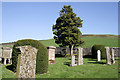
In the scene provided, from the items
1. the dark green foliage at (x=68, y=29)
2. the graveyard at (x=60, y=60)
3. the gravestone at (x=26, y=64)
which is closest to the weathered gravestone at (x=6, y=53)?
the graveyard at (x=60, y=60)

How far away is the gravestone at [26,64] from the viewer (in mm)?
4680

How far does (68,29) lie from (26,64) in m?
21.2

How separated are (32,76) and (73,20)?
23.0 metres

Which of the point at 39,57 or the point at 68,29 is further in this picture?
the point at 68,29

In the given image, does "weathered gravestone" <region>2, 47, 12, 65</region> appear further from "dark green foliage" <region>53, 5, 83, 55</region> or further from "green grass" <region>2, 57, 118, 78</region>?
"dark green foliage" <region>53, 5, 83, 55</region>

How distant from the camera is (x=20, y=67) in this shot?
4734mm

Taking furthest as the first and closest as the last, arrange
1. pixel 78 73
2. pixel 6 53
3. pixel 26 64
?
pixel 6 53 < pixel 78 73 < pixel 26 64

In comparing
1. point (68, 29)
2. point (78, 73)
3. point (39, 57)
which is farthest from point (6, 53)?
point (68, 29)

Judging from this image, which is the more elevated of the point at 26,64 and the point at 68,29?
the point at 68,29

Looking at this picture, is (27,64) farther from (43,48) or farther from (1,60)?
(1,60)

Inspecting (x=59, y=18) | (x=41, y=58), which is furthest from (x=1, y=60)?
(x=59, y=18)

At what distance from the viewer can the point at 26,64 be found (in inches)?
187

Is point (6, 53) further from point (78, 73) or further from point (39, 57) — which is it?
point (78, 73)

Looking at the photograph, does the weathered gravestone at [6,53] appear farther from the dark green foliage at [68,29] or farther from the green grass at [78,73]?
the dark green foliage at [68,29]
